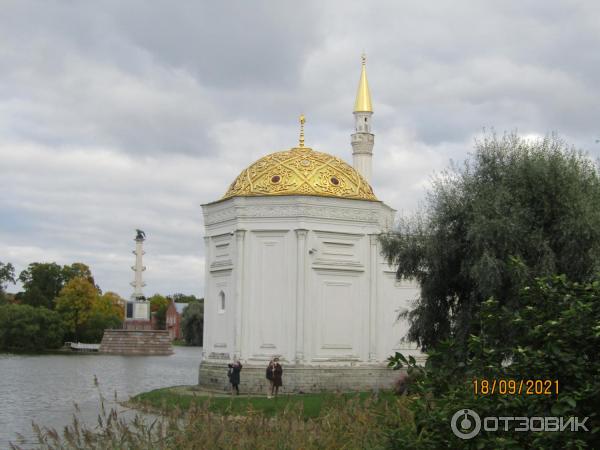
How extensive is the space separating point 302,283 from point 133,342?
47728mm

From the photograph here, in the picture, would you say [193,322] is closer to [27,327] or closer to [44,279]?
[44,279]

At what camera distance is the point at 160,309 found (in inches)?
5049

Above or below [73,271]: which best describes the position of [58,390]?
below

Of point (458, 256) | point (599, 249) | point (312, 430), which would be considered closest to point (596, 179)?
point (599, 249)

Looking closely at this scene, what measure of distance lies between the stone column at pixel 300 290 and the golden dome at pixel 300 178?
1.65m

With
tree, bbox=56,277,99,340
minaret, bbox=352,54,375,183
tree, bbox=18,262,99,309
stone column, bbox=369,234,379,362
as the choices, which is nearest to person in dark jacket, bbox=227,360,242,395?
stone column, bbox=369,234,379,362

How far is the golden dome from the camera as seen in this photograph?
28.3 meters

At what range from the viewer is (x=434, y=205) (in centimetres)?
2144

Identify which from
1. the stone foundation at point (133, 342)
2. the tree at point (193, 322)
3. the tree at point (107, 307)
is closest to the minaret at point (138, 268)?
the stone foundation at point (133, 342)

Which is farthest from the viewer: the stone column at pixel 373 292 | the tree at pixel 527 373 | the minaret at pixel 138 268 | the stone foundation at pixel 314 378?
the minaret at pixel 138 268

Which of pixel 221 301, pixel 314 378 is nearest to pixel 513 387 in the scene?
pixel 314 378

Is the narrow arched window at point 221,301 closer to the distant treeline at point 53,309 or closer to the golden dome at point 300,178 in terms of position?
the golden dome at point 300,178

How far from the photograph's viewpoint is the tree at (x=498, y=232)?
18.7 metres

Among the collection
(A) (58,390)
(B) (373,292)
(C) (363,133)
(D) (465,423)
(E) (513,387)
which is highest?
(C) (363,133)
